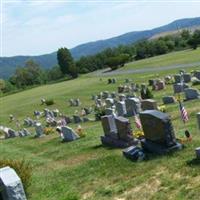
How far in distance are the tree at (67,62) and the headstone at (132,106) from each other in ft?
257

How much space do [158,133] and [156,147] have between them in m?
0.48

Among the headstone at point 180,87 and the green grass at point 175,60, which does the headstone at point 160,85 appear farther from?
the green grass at point 175,60

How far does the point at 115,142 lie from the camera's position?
68.6 feet

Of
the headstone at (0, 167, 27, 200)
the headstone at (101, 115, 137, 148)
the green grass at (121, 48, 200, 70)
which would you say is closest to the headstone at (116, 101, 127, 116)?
the headstone at (101, 115, 137, 148)

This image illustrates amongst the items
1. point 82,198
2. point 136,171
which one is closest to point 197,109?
point 136,171

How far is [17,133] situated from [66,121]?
3.60 m

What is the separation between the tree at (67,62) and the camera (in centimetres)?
10819

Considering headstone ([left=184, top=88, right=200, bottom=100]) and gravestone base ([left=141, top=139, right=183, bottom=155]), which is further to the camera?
headstone ([left=184, top=88, right=200, bottom=100])

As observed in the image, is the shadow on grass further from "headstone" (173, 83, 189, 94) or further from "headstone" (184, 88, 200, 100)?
"headstone" (173, 83, 189, 94)

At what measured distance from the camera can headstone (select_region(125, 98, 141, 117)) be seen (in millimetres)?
29344

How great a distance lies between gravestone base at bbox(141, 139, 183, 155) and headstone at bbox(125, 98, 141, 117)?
10.9m

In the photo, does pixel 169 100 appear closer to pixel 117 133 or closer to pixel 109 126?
pixel 109 126

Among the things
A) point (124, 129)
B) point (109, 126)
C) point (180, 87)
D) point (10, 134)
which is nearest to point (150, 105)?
point (109, 126)

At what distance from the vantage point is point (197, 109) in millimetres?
25203
